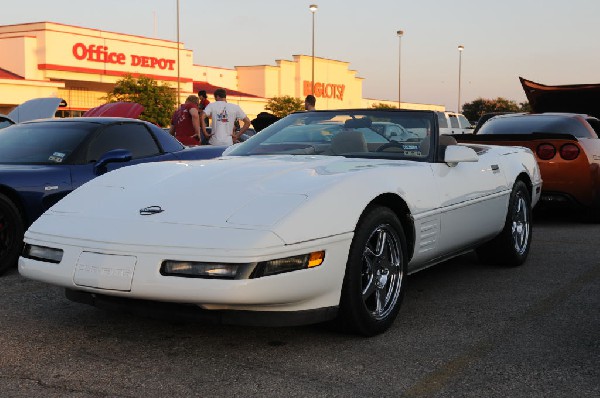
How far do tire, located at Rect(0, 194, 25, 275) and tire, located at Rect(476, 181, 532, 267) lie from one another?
3.54m

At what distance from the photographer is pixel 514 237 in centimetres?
611

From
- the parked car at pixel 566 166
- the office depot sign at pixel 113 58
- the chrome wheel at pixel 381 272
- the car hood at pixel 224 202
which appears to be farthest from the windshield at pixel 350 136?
the office depot sign at pixel 113 58

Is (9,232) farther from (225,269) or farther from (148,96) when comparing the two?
(148,96)

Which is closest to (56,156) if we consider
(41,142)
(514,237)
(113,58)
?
(41,142)

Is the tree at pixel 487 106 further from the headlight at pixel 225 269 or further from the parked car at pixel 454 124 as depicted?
the headlight at pixel 225 269

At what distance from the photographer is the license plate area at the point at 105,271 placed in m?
3.47

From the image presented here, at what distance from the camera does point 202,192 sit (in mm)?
3900

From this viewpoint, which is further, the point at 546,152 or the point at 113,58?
the point at 113,58

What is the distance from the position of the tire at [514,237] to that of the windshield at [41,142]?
3.45 metres

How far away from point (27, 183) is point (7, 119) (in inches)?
138

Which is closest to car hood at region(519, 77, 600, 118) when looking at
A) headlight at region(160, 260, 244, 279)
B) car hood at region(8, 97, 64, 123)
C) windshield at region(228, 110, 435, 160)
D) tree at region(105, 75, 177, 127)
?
car hood at region(8, 97, 64, 123)

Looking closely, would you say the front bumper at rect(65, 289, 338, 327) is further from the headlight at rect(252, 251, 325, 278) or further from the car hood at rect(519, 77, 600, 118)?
the car hood at rect(519, 77, 600, 118)

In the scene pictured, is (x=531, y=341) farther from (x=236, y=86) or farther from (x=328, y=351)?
(x=236, y=86)

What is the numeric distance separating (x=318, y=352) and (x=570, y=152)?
5901 millimetres
